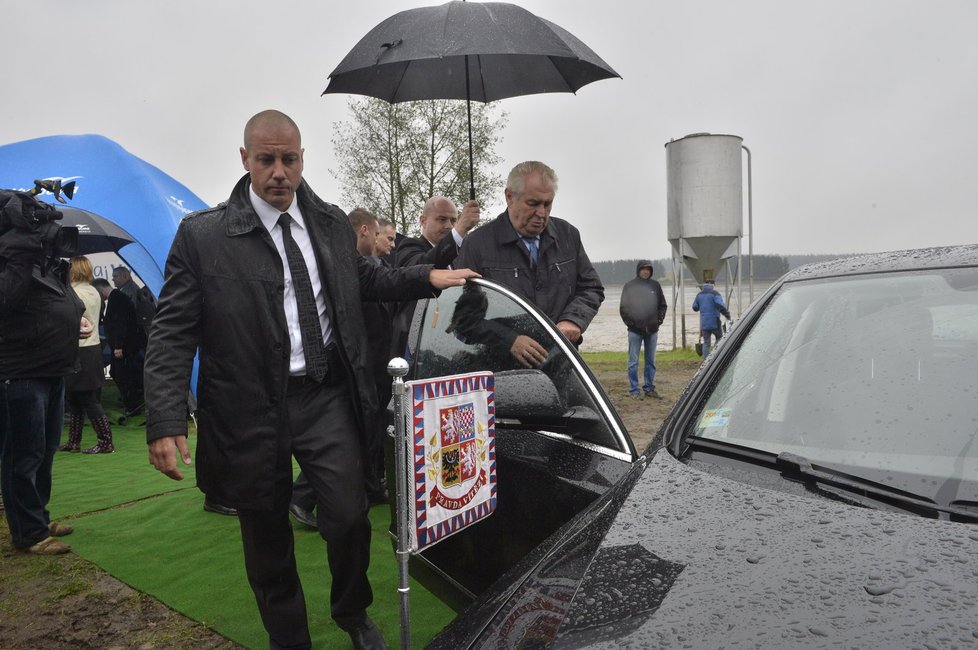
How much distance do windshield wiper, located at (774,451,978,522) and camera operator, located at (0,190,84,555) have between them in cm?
384

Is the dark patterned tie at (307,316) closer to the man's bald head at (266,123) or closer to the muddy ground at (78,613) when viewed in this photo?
the man's bald head at (266,123)

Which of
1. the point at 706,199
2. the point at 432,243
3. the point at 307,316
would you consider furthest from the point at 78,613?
the point at 706,199

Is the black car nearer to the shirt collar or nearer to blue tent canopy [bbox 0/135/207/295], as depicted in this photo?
the shirt collar

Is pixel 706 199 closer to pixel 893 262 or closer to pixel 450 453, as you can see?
pixel 893 262

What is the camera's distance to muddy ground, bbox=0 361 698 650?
10.4 ft

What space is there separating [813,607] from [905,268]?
1144 millimetres

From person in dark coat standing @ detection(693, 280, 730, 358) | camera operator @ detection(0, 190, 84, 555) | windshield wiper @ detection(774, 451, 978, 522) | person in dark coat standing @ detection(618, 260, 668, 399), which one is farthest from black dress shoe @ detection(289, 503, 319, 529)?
person in dark coat standing @ detection(693, 280, 730, 358)

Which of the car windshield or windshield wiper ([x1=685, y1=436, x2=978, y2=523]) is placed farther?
the car windshield

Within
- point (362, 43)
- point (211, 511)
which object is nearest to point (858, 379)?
point (362, 43)

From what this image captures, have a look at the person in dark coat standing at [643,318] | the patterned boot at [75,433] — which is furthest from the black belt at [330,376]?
the person in dark coat standing at [643,318]

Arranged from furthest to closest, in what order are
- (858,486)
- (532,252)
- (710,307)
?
(710,307) → (532,252) → (858,486)

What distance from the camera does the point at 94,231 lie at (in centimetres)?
786

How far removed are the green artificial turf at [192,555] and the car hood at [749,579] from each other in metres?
1.90

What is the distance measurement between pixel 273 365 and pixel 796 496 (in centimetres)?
161
